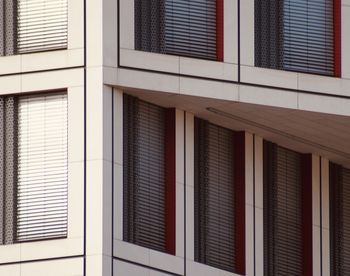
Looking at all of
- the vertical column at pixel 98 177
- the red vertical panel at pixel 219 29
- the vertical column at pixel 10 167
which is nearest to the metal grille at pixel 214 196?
the red vertical panel at pixel 219 29

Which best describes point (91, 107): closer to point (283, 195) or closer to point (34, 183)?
point (34, 183)

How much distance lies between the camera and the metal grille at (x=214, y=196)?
224 feet

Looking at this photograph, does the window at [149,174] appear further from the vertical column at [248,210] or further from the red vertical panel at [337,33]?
the red vertical panel at [337,33]

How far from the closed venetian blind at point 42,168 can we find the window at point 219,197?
4.32m

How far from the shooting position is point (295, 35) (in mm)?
69375

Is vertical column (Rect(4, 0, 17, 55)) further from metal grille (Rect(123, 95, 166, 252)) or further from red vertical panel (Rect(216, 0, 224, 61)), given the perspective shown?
red vertical panel (Rect(216, 0, 224, 61))

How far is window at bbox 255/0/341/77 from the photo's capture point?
68.6m

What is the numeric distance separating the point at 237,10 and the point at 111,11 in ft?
13.3

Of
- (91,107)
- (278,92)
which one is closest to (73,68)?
(91,107)

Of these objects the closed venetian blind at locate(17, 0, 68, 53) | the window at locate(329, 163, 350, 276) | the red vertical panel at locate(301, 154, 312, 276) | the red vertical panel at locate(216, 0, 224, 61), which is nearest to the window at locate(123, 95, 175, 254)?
the red vertical panel at locate(216, 0, 224, 61)

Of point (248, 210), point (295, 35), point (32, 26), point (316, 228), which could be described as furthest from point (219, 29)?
point (316, 228)

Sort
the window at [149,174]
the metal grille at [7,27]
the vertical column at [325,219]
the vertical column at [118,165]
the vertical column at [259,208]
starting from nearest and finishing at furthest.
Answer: the vertical column at [118,165] → the window at [149,174] → the metal grille at [7,27] → the vertical column at [259,208] → the vertical column at [325,219]

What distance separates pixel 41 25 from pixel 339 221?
11199 millimetres

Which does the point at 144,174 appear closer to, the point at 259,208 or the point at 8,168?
the point at 8,168
